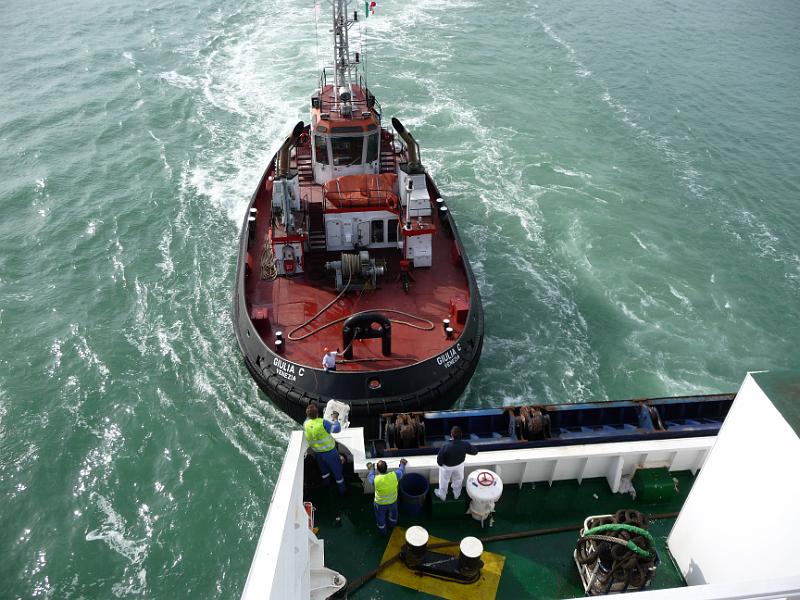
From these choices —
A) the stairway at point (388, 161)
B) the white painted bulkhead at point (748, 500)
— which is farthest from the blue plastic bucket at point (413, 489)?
the stairway at point (388, 161)

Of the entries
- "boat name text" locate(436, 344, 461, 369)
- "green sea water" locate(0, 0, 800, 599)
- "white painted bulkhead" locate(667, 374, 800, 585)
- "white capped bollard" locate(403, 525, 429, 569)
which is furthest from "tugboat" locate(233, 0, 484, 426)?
"white painted bulkhead" locate(667, 374, 800, 585)

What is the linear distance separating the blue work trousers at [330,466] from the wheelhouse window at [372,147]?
9168mm

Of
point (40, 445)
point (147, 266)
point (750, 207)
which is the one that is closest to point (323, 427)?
point (40, 445)

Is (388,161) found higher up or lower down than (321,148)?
lower down

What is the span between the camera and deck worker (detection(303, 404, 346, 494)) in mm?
6695

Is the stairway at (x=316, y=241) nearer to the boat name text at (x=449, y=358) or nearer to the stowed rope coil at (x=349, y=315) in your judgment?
the stowed rope coil at (x=349, y=315)

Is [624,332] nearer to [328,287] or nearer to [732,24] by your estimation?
[328,287]

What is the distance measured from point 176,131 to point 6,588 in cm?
1811

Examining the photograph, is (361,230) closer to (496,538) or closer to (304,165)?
(304,165)

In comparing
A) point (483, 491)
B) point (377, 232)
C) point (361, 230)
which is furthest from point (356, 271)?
point (483, 491)

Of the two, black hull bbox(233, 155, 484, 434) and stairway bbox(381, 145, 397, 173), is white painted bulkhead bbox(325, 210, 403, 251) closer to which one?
stairway bbox(381, 145, 397, 173)

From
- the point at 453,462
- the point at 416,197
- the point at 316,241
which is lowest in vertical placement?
the point at 316,241

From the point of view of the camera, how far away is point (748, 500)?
4535mm

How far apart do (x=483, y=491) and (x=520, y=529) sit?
A: 2.46 feet
